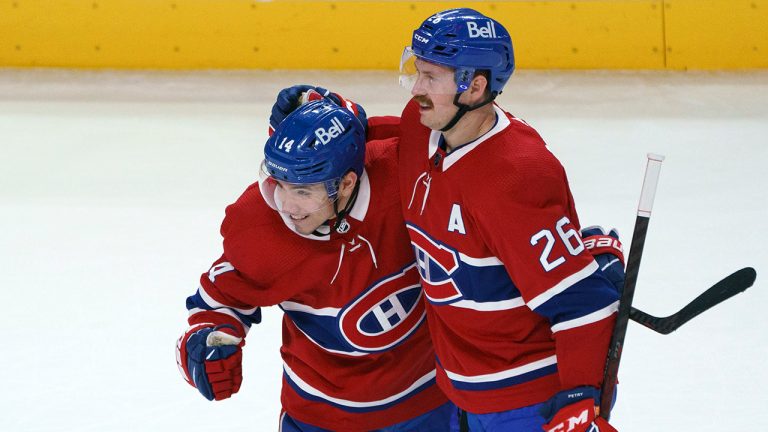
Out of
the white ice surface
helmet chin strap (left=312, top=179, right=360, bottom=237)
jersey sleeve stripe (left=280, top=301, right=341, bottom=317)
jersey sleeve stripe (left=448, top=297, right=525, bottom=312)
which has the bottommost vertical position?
the white ice surface

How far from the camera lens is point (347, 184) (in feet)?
7.34

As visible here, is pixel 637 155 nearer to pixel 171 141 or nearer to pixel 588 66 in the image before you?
pixel 588 66

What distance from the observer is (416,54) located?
215 centimetres

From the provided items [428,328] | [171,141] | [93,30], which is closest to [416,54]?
[428,328]

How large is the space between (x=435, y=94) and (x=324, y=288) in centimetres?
47

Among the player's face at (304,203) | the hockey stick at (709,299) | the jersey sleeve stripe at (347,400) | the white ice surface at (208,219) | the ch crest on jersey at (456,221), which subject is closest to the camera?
the hockey stick at (709,299)

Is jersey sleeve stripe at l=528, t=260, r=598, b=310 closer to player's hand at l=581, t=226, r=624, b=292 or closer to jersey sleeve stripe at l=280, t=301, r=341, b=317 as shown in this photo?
player's hand at l=581, t=226, r=624, b=292

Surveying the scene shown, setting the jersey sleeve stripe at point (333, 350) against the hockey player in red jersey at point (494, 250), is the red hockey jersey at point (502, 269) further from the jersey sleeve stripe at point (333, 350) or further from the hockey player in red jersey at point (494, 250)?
the jersey sleeve stripe at point (333, 350)

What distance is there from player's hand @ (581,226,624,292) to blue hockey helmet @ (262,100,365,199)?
1.61ft

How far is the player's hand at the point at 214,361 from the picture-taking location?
7.22 ft

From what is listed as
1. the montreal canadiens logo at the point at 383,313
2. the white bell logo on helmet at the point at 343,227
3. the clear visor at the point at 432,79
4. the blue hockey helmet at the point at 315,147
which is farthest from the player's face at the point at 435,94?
the montreal canadiens logo at the point at 383,313

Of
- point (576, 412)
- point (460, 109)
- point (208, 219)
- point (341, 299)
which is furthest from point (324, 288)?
point (208, 219)

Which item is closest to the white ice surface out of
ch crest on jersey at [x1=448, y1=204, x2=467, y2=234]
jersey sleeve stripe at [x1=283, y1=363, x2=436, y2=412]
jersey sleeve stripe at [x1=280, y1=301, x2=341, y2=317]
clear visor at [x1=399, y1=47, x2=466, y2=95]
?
jersey sleeve stripe at [x1=283, y1=363, x2=436, y2=412]

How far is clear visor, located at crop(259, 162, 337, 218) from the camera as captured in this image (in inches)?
85.9
